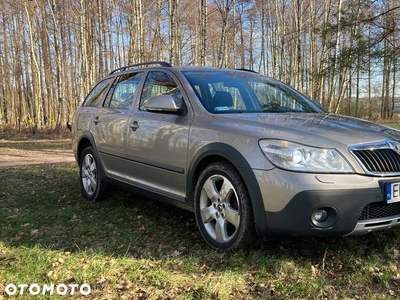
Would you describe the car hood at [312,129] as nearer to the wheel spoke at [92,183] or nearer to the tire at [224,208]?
the tire at [224,208]

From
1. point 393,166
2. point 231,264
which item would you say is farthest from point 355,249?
point 231,264

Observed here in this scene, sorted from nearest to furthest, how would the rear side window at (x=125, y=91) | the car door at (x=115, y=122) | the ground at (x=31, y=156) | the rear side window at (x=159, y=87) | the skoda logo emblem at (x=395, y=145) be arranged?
1. the skoda logo emblem at (x=395, y=145)
2. the rear side window at (x=159, y=87)
3. the car door at (x=115, y=122)
4. the rear side window at (x=125, y=91)
5. the ground at (x=31, y=156)

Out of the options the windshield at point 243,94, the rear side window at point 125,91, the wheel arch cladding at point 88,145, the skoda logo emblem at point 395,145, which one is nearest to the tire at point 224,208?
the windshield at point 243,94

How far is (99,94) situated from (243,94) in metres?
2.42

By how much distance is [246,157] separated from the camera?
296 cm

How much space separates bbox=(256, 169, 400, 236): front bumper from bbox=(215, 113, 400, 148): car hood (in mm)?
282

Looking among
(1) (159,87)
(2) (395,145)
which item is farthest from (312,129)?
(1) (159,87)

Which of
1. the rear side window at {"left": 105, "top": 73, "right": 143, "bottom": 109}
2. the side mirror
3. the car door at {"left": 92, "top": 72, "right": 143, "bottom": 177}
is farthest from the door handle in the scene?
the side mirror

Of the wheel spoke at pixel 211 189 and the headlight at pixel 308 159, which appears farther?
the wheel spoke at pixel 211 189

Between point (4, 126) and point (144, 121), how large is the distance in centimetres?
1650

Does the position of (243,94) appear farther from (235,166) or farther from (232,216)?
(232,216)

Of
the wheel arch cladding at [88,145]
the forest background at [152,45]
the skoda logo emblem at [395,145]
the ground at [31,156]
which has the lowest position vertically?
the ground at [31,156]

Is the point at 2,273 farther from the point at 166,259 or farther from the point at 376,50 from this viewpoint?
the point at 376,50

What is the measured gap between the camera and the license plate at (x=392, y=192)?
108 inches
